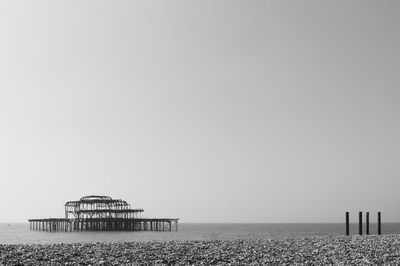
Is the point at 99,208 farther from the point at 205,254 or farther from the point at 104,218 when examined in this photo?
the point at 205,254

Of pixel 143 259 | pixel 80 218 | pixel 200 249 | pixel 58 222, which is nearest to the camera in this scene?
pixel 143 259

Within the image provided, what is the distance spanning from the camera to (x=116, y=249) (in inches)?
1125

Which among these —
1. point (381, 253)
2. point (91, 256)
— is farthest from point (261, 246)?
point (91, 256)

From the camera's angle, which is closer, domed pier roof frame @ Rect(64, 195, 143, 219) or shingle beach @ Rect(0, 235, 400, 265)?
shingle beach @ Rect(0, 235, 400, 265)

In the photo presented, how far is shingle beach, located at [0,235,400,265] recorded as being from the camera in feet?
79.7

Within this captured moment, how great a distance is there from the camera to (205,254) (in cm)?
2653

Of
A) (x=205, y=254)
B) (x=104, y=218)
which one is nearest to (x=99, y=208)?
(x=104, y=218)

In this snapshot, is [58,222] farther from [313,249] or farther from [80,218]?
[313,249]

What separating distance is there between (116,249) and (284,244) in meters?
11.0

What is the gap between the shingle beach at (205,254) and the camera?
79.7 ft

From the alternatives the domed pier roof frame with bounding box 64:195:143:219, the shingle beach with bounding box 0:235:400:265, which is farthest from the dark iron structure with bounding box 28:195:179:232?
the shingle beach with bounding box 0:235:400:265

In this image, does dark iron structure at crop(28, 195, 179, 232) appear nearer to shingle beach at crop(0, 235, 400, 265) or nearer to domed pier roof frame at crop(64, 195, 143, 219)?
domed pier roof frame at crop(64, 195, 143, 219)

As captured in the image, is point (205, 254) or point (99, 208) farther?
point (99, 208)

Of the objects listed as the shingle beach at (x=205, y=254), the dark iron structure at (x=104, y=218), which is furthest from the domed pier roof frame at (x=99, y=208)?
the shingle beach at (x=205, y=254)
